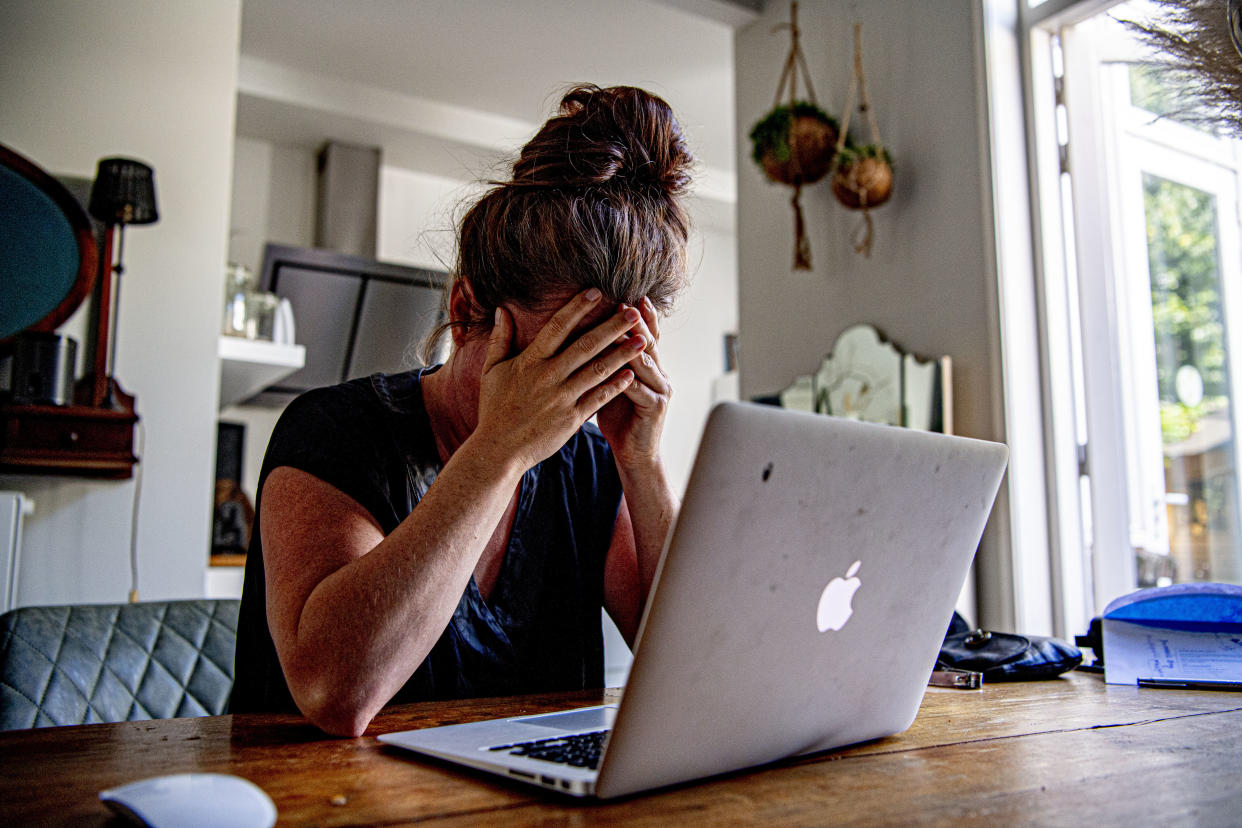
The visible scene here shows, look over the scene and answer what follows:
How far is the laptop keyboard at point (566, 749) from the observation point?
2.06ft

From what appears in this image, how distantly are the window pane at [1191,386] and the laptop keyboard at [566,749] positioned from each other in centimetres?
196

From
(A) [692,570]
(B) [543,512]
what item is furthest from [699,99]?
(A) [692,570]

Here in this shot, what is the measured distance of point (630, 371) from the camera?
1.02 metres

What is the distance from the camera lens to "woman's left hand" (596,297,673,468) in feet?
3.41

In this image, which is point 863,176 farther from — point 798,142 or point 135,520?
point 135,520

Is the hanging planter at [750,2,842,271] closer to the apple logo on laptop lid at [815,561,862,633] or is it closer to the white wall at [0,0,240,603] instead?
the white wall at [0,0,240,603]

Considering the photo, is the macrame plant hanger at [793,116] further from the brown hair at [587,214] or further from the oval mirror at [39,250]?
the oval mirror at [39,250]

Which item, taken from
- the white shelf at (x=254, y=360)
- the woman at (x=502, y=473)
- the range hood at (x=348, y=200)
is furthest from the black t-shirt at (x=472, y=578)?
the range hood at (x=348, y=200)

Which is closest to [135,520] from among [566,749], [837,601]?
[566,749]

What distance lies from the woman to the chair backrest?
0.31 meters

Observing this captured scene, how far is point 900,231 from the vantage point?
253cm

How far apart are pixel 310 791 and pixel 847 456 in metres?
0.40

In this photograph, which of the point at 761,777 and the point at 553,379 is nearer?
the point at 761,777

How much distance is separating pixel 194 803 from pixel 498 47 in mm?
3626
